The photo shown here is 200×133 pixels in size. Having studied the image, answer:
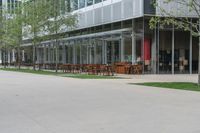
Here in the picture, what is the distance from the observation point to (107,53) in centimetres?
4538

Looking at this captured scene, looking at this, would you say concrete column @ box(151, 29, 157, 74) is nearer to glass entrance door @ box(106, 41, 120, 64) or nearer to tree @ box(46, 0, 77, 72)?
glass entrance door @ box(106, 41, 120, 64)

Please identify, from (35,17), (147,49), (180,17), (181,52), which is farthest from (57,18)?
(180,17)

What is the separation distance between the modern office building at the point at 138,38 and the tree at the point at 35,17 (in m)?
5.35

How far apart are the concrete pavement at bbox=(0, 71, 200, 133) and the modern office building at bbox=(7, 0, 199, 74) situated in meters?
19.6

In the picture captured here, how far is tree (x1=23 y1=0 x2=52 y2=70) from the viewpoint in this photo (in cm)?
4274

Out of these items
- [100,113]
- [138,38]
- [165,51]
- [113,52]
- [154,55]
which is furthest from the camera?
[113,52]

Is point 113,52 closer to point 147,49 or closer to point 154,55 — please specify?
point 147,49

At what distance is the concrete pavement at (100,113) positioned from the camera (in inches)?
407

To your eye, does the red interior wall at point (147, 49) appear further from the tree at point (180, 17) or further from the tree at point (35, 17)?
the tree at point (35, 17)

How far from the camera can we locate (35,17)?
148ft

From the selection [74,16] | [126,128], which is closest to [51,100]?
[126,128]

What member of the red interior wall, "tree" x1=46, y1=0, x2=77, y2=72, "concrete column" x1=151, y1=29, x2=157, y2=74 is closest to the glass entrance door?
"tree" x1=46, y1=0, x2=77, y2=72

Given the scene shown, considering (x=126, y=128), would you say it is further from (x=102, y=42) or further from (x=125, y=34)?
(x=102, y=42)

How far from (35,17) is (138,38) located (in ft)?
36.6
